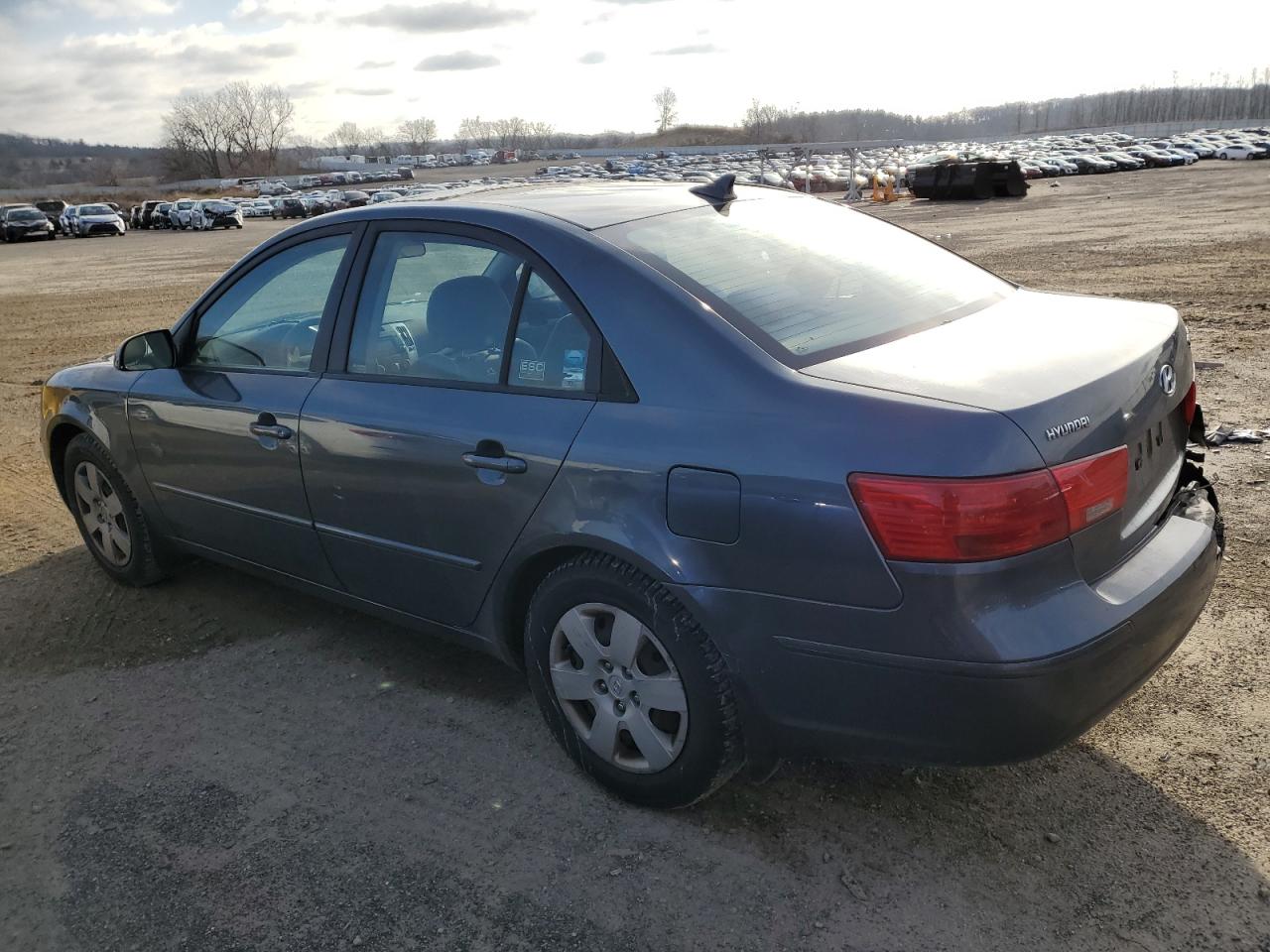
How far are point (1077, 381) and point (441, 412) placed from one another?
1771 mm

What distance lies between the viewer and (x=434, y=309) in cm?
326

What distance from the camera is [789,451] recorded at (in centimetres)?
230

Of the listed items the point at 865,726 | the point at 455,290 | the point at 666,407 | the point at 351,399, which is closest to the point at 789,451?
the point at 666,407

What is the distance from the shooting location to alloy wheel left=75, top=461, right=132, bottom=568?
4.61 meters

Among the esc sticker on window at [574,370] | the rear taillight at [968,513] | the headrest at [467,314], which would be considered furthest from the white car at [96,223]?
the rear taillight at [968,513]

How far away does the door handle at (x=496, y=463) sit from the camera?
9.23 feet

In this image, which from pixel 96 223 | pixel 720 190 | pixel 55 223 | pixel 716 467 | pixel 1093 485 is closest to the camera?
pixel 1093 485

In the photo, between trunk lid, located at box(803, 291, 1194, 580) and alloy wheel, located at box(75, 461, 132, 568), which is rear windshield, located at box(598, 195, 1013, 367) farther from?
alloy wheel, located at box(75, 461, 132, 568)

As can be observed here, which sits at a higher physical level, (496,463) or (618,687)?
(496,463)

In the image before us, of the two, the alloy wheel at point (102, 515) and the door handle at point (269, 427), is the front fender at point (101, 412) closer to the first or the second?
the alloy wheel at point (102, 515)

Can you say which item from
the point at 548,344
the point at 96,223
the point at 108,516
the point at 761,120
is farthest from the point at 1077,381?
the point at 761,120

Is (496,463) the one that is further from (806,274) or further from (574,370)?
(806,274)

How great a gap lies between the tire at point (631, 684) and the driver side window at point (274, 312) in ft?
4.69

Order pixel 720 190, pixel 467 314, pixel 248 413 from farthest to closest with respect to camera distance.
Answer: pixel 248 413 < pixel 720 190 < pixel 467 314
